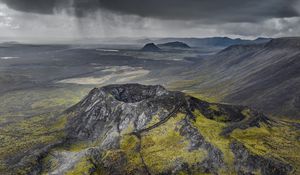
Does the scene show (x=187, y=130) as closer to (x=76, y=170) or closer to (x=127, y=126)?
(x=127, y=126)

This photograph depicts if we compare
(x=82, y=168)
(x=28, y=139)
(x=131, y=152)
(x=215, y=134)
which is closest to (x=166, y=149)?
(x=131, y=152)

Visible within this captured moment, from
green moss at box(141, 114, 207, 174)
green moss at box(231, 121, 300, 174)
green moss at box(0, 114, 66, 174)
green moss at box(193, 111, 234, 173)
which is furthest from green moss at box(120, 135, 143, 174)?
green moss at box(231, 121, 300, 174)

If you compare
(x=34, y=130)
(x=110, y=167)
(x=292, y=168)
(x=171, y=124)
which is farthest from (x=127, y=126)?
(x=292, y=168)

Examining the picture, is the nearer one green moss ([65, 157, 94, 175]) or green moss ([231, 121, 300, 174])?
green moss ([65, 157, 94, 175])

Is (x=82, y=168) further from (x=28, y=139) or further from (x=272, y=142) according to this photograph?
(x=272, y=142)

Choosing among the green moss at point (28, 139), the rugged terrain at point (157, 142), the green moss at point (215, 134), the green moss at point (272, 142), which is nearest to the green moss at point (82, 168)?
the rugged terrain at point (157, 142)

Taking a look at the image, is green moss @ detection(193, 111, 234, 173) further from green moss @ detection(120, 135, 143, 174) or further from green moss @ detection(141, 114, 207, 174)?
green moss @ detection(120, 135, 143, 174)

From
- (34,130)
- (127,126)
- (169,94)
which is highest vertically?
(169,94)

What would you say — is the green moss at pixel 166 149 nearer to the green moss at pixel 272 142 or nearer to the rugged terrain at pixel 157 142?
the rugged terrain at pixel 157 142
